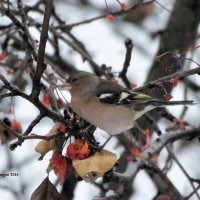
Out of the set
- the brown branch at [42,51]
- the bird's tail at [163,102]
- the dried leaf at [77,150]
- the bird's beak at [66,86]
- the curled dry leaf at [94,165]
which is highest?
the bird's beak at [66,86]

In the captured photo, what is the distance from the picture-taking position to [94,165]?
9.21 ft

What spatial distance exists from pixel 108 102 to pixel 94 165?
1.06 metres

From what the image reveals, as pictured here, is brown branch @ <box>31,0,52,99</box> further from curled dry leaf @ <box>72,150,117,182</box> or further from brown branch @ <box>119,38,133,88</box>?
brown branch @ <box>119,38,133,88</box>

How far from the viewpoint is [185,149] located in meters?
6.61

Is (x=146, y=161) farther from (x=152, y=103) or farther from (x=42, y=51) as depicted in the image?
(x=42, y=51)

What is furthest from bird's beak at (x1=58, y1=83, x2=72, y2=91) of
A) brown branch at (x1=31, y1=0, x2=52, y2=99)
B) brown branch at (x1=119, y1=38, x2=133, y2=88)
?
brown branch at (x1=31, y1=0, x2=52, y2=99)

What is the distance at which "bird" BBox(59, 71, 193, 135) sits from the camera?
11.9 ft

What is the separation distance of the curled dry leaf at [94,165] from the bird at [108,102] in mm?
664

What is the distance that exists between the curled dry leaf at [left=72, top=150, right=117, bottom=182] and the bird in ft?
2.18

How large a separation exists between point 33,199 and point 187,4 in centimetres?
318

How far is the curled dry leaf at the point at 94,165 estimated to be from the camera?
109 inches

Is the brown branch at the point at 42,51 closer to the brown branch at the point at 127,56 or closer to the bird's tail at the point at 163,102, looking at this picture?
the brown branch at the point at 127,56

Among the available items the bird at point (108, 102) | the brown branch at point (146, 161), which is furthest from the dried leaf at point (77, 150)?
the bird at point (108, 102)

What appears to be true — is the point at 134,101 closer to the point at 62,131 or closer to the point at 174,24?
the point at 62,131
